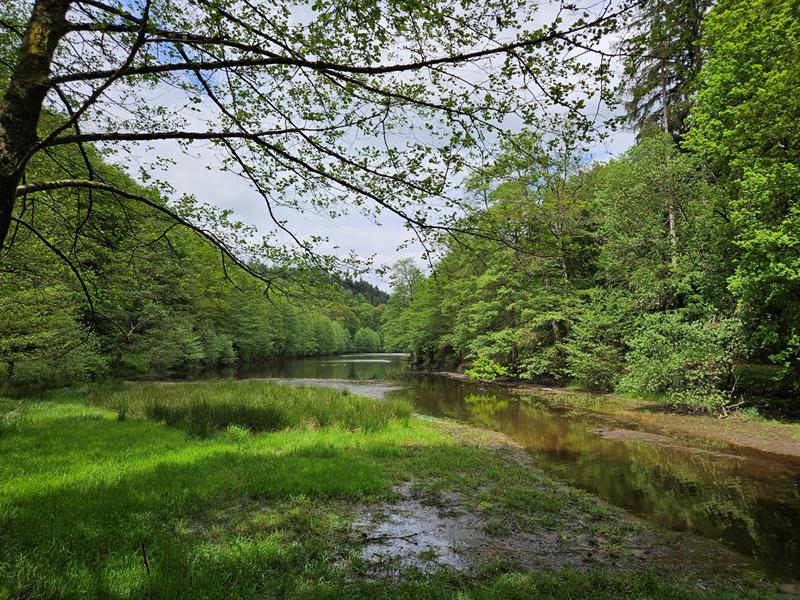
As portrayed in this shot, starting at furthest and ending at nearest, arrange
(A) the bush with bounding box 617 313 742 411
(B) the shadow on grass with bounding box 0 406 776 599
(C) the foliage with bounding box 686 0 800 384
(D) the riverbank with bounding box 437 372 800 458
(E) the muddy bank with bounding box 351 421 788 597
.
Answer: (A) the bush with bounding box 617 313 742 411 → (C) the foliage with bounding box 686 0 800 384 → (D) the riverbank with bounding box 437 372 800 458 → (E) the muddy bank with bounding box 351 421 788 597 → (B) the shadow on grass with bounding box 0 406 776 599

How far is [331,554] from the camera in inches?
193

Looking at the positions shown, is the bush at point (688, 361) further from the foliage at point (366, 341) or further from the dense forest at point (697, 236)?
the foliage at point (366, 341)

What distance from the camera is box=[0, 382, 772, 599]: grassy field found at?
4.05 meters

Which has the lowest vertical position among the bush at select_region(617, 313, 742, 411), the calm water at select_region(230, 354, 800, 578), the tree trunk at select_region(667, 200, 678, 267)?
the calm water at select_region(230, 354, 800, 578)

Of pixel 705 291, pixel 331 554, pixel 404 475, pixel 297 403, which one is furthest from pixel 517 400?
pixel 331 554

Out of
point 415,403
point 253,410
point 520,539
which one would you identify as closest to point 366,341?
point 415,403

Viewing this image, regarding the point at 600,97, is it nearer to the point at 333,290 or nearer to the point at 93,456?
the point at 333,290

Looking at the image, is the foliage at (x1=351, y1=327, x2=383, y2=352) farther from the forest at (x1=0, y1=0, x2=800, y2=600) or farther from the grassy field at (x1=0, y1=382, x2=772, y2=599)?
the grassy field at (x1=0, y1=382, x2=772, y2=599)

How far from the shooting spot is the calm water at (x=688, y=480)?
645cm

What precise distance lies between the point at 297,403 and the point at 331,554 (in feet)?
36.0

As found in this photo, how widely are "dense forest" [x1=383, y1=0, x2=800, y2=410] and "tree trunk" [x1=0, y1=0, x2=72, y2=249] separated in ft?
12.2

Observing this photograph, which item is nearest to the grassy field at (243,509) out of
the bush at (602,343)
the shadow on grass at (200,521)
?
the shadow on grass at (200,521)

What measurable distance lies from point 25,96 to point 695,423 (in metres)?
18.2

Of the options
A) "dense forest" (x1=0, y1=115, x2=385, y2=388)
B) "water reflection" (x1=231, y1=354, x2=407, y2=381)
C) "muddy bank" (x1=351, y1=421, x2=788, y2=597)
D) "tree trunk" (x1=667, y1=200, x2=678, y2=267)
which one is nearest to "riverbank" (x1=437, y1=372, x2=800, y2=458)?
"tree trunk" (x1=667, y1=200, x2=678, y2=267)
